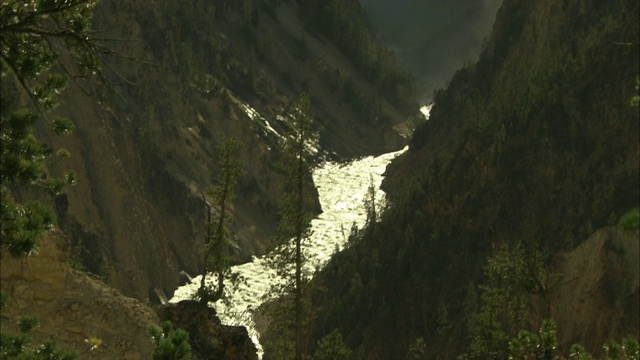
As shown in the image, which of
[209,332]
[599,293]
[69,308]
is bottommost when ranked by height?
[69,308]

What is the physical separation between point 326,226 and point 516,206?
134ft

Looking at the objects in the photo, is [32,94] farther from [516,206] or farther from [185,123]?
[185,123]

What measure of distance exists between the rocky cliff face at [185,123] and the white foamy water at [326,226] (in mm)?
3590

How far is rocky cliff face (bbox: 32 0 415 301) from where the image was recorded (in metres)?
71.9

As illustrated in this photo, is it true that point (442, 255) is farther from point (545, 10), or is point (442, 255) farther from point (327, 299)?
point (545, 10)

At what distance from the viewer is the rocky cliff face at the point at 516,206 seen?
5344 centimetres

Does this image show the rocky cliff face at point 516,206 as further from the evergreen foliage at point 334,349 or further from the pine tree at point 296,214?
the pine tree at point 296,214

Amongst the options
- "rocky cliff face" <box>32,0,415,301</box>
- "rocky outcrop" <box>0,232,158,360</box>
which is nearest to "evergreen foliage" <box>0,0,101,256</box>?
"rocky outcrop" <box>0,232,158,360</box>

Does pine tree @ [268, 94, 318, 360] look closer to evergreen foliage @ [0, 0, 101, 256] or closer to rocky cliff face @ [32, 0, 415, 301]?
rocky cliff face @ [32, 0, 415, 301]

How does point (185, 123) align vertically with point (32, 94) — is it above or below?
above

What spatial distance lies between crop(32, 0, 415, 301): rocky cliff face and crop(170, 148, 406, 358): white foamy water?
359cm

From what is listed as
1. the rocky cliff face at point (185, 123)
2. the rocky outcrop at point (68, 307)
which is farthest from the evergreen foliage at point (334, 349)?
the rocky outcrop at point (68, 307)

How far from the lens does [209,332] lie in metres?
33.6

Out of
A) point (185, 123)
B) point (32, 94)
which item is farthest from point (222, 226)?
point (185, 123)
